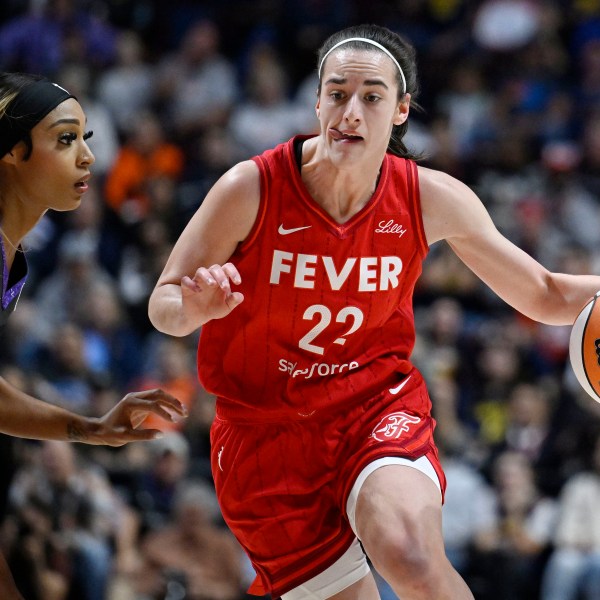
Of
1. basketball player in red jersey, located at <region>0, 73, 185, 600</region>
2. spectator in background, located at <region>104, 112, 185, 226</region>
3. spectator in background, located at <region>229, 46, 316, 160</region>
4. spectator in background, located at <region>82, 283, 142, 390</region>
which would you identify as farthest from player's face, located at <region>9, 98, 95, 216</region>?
spectator in background, located at <region>229, 46, 316, 160</region>

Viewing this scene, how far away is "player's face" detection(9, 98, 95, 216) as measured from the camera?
3994mm

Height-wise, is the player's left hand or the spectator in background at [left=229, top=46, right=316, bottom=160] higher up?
the spectator in background at [left=229, top=46, right=316, bottom=160]

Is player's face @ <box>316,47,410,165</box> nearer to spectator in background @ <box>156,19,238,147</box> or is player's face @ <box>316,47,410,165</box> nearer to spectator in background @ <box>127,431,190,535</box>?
spectator in background @ <box>127,431,190,535</box>

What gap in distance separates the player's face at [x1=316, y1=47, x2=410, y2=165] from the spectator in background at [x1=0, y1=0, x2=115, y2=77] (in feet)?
19.7

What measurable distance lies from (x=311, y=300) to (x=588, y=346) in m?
1.00

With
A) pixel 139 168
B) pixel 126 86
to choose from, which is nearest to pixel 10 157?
pixel 139 168

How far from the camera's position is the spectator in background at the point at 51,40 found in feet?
31.8

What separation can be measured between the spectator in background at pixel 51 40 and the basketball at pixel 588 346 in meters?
6.36

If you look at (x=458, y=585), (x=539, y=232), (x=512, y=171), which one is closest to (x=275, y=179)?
(x=458, y=585)

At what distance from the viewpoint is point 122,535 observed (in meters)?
6.80

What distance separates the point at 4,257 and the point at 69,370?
4002 mm

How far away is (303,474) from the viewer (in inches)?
163

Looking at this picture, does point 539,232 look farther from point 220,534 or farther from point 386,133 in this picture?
point 386,133

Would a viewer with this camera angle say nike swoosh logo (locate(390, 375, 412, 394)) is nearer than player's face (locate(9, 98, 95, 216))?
No
